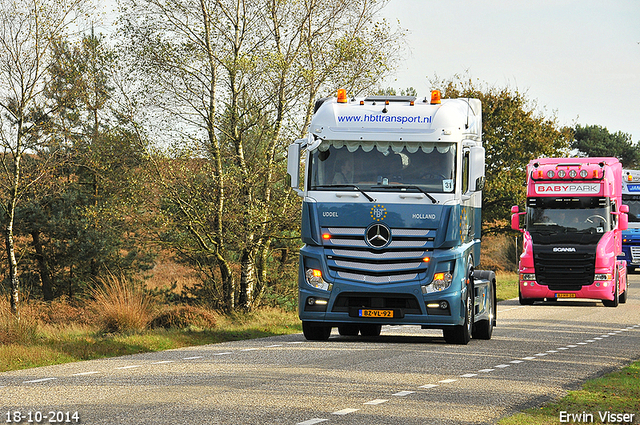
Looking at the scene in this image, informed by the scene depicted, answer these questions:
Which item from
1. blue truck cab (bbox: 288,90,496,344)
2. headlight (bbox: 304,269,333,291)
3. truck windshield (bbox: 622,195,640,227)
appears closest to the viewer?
blue truck cab (bbox: 288,90,496,344)

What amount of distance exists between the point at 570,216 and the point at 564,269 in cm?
162

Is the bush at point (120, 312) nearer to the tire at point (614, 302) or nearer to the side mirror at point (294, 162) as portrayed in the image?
the side mirror at point (294, 162)

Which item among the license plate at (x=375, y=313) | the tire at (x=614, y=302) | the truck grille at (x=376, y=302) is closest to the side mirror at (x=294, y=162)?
the truck grille at (x=376, y=302)

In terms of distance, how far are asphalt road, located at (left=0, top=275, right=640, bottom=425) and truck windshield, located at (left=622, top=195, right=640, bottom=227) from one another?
82.2 feet

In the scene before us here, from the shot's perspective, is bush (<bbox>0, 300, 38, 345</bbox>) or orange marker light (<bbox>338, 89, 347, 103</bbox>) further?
orange marker light (<bbox>338, 89, 347, 103</bbox>)

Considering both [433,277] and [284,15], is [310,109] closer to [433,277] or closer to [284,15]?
[284,15]

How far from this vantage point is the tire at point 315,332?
52.7 feet

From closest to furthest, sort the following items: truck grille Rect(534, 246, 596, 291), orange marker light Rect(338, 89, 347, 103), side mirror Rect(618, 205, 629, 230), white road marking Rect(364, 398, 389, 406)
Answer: white road marking Rect(364, 398, 389, 406)
orange marker light Rect(338, 89, 347, 103)
truck grille Rect(534, 246, 596, 291)
side mirror Rect(618, 205, 629, 230)

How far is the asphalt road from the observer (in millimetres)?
8289

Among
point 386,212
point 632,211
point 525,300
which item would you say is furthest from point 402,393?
point 632,211

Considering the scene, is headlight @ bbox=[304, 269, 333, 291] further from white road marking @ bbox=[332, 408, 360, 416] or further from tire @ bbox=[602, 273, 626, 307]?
tire @ bbox=[602, 273, 626, 307]

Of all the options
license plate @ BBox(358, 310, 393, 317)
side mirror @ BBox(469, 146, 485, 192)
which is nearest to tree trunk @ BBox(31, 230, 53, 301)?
license plate @ BBox(358, 310, 393, 317)

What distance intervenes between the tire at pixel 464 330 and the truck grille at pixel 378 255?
1468 mm

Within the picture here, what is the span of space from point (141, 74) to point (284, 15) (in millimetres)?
4665
